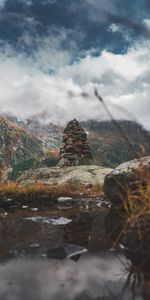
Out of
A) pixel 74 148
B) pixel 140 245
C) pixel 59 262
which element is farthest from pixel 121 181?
pixel 74 148

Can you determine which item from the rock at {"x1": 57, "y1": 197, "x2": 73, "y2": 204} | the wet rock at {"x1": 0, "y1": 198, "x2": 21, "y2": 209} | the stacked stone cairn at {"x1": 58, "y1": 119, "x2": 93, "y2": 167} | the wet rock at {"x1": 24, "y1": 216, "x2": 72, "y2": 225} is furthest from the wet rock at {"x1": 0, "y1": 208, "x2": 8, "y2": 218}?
the stacked stone cairn at {"x1": 58, "y1": 119, "x2": 93, "y2": 167}

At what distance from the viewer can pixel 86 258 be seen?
7723 millimetres

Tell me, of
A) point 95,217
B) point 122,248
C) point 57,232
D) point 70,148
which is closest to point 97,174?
point 70,148

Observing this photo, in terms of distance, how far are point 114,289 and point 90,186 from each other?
20212 mm

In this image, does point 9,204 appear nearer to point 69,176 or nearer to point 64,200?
point 64,200

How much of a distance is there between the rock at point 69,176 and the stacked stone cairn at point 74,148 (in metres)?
3.87

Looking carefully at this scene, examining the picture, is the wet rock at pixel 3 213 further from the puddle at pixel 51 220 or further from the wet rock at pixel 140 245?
the wet rock at pixel 140 245

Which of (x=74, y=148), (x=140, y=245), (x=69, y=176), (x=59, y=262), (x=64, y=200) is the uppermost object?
(x=74, y=148)

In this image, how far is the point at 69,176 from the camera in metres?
29.9

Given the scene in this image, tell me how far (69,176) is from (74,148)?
29.8 ft

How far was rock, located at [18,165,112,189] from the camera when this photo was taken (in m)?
28.1

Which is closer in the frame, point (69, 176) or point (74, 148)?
point (69, 176)

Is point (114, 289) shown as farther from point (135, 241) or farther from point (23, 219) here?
point (23, 219)

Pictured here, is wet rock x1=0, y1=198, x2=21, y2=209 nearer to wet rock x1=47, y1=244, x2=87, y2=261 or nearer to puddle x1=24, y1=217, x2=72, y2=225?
puddle x1=24, y1=217, x2=72, y2=225
